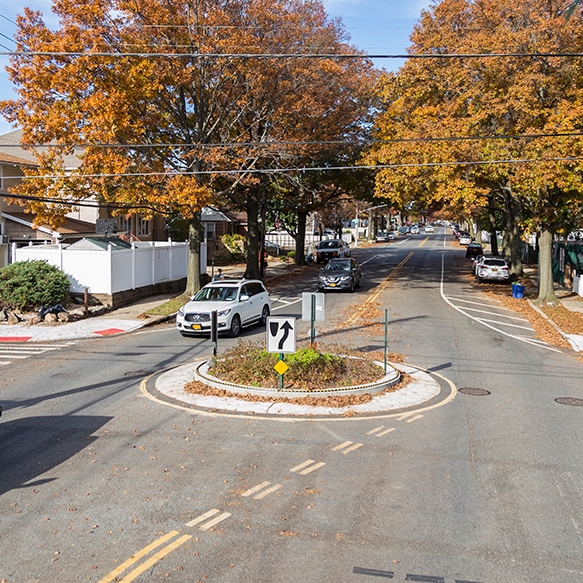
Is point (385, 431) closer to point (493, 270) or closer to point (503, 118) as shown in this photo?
point (503, 118)

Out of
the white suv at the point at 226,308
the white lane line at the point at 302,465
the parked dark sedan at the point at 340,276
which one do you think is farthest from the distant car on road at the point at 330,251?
the white lane line at the point at 302,465

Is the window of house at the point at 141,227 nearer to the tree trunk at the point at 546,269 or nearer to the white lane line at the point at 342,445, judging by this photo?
the tree trunk at the point at 546,269

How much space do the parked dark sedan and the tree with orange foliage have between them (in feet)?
14.4

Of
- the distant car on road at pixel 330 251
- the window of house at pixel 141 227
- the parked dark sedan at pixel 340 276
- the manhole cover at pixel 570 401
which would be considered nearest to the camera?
the manhole cover at pixel 570 401

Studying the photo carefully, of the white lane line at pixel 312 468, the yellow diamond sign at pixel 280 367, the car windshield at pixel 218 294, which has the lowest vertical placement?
the white lane line at pixel 312 468

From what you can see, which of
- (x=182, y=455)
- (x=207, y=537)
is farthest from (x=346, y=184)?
(x=207, y=537)

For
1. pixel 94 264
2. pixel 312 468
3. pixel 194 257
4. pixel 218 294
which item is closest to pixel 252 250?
pixel 194 257

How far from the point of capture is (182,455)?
9773mm

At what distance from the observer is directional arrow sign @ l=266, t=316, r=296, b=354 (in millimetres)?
13375

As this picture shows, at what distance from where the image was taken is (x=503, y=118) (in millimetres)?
29312

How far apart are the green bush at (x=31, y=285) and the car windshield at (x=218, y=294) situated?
7.02m

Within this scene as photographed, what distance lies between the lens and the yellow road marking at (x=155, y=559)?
6.24 meters

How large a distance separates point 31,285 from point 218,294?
325 inches

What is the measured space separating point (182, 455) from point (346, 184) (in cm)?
3396
